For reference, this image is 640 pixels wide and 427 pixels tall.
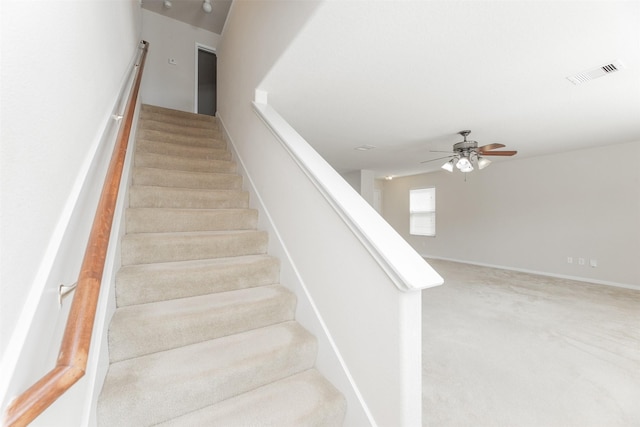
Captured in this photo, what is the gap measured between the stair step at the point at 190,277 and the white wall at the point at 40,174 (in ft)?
1.79

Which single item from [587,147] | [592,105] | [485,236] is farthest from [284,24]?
[485,236]

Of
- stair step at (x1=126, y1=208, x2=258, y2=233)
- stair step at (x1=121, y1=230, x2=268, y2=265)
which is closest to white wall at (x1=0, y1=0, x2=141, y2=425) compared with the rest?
stair step at (x1=121, y1=230, x2=268, y2=265)

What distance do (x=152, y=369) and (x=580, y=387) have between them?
268cm

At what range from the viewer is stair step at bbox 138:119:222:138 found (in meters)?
3.09

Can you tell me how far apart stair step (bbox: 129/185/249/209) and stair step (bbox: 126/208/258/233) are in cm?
17

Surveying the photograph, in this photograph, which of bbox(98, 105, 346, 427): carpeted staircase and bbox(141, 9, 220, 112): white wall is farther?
bbox(141, 9, 220, 112): white wall

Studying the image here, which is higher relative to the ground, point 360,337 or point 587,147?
point 587,147

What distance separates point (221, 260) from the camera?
6.10 ft

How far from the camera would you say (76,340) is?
0.55 metres

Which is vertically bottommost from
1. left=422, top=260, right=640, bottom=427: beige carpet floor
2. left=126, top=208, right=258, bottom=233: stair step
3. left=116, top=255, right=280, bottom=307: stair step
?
left=422, top=260, right=640, bottom=427: beige carpet floor

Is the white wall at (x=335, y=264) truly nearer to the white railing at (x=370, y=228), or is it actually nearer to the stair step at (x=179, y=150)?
the white railing at (x=370, y=228)

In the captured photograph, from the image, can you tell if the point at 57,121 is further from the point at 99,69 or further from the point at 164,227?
the point at 164,227

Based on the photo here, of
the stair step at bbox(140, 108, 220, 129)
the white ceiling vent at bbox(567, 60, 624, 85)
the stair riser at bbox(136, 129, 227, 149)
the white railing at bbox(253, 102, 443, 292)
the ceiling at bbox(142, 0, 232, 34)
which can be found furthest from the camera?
the ceiling at bbox(142, 0, 232, 34)

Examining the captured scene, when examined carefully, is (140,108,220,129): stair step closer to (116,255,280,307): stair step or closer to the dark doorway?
the dark doorway
